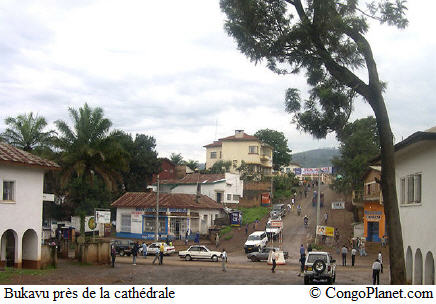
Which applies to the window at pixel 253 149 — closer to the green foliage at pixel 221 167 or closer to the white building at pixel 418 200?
the green foliage at pixel 221 167

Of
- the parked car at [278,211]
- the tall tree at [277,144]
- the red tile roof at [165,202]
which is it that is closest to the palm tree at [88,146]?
the red tile roof at [165,202]

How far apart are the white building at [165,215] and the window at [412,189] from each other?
37726 mm

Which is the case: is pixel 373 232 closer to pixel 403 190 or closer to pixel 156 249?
pixel 156 249

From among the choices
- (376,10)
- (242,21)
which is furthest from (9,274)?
(376,10)

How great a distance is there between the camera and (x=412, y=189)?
71.5 feet

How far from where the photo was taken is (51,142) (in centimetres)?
4106

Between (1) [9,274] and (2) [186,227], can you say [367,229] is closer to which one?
(2) [186,227]

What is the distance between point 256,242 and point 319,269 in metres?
23.9

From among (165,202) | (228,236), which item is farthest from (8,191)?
(228,236)

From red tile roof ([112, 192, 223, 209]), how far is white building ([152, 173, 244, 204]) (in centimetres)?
814

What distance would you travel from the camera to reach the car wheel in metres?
26.5

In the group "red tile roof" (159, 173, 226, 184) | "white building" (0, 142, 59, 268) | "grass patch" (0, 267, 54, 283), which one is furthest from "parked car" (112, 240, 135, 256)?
"red tile roof" (159, 173, 226, 184)

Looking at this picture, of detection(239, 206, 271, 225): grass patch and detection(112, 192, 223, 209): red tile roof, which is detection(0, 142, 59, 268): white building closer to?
detection(112, 192, 223, 209): red tile roof
